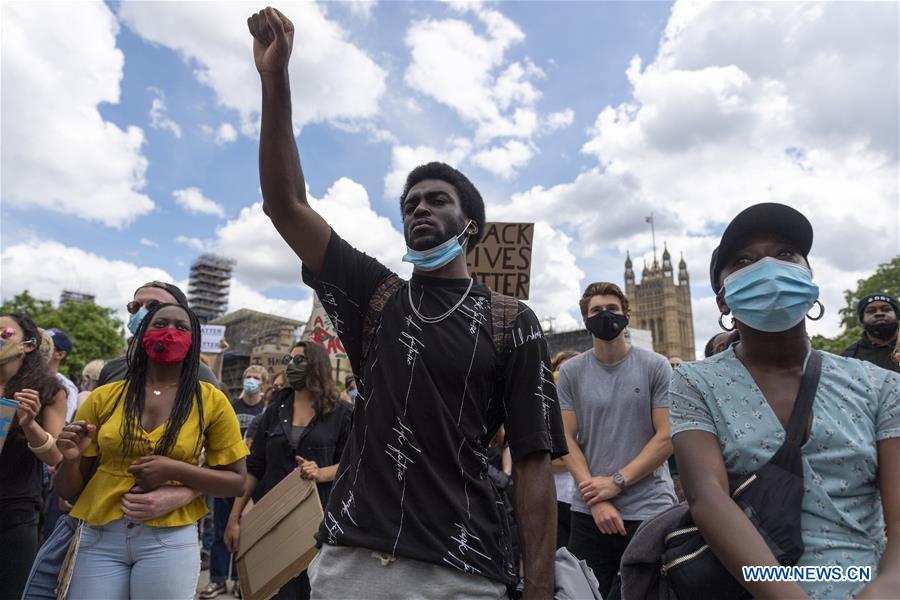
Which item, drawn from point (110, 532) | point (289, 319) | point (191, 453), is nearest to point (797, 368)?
point (191, 453)

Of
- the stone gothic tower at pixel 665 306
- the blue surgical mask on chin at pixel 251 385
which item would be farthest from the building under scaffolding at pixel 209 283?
the blue surgical mask on chin at pixel 251 385

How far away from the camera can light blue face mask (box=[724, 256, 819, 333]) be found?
1943mm

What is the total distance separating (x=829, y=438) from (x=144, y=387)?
2965mm

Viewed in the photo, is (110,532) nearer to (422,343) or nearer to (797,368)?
(422,343)

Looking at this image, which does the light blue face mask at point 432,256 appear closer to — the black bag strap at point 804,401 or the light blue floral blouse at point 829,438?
the light blue floral blouse at point 829,438

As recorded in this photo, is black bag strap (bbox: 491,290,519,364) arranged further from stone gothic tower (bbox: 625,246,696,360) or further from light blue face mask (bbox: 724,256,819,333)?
stone gothic tower (bbox: 625,246,696,360)

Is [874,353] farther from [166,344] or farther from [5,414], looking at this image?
[5,414]

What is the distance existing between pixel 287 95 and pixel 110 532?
2.19m

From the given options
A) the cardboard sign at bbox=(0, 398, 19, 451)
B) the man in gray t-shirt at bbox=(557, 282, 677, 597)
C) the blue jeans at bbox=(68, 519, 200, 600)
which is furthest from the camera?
the man in gray t-shirt at bbox=(557, 282, 677, 597)

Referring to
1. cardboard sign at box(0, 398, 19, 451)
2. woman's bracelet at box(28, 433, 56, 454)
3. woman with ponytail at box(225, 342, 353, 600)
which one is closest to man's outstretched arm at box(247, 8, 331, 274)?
woman's bracelet at box(28, 433, 56, 454)

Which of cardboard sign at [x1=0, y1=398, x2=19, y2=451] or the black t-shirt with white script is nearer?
the black t-shirt with white script

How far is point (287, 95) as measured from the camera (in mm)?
1844

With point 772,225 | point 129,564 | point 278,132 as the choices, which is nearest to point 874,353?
point 772,225

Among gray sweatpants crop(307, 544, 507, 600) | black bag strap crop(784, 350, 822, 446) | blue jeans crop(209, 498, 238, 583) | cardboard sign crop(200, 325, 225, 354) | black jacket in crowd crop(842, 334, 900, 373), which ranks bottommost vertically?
blue jeans crop(209, 498, 238, 583)
